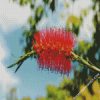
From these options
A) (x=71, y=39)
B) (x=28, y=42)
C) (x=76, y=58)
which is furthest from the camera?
(x=28, y=42)

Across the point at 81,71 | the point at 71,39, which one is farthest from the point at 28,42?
the point at 71,39

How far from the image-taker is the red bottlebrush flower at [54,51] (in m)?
2.78

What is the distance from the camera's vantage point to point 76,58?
2.72m

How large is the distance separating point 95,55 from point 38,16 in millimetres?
1446

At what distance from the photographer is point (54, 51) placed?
110 inches

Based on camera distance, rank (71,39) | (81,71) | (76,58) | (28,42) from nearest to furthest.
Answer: (76,58), (71,39), (28,42), (81,71)

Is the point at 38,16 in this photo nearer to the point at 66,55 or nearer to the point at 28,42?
the point at 28,42

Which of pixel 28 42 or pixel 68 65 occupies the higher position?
pixel 68 65

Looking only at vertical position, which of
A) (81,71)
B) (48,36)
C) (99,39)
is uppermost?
(48,36)

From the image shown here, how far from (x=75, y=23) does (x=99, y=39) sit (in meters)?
0.64

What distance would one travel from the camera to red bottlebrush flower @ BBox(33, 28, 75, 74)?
2.78m

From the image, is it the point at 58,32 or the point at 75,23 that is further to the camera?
the point at 75,23

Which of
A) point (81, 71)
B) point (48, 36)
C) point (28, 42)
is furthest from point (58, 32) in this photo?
point (81, 71)

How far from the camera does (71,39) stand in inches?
115
